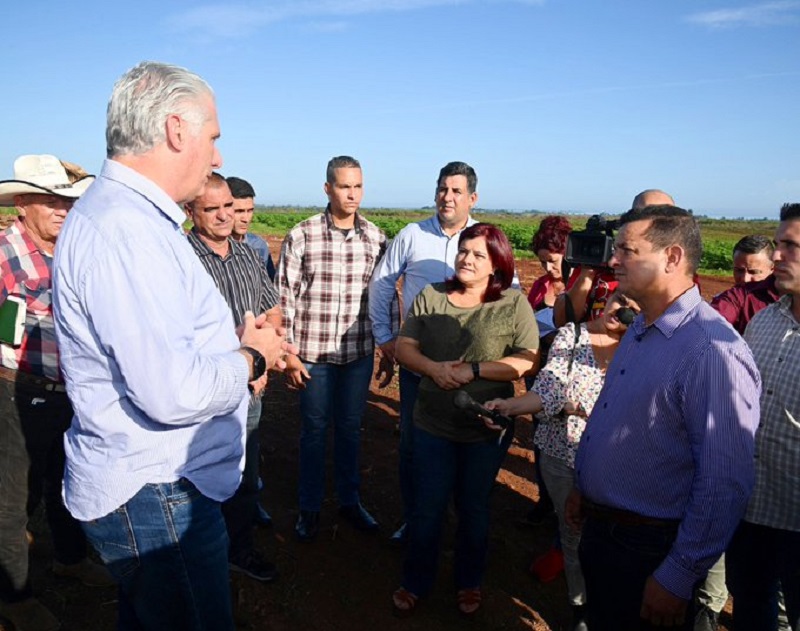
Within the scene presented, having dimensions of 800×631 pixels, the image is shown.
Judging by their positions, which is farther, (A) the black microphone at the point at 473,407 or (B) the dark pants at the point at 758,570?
(A) the black microphone at the point at 473,407

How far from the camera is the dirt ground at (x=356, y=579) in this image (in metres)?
3.43

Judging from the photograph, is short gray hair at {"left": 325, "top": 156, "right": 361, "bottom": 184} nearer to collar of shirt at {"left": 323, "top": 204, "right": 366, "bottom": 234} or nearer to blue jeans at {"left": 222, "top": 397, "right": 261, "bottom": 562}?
collar of shirt at {"left": 323, "top": 204, "right": 366, "bottom": 234}

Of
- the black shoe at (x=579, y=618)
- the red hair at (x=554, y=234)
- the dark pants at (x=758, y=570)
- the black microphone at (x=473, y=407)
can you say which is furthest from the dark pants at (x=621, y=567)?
the red hair at (x=554, y=234)

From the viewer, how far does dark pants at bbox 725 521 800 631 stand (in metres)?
2.53

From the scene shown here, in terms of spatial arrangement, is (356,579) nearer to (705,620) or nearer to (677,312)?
(705,620)

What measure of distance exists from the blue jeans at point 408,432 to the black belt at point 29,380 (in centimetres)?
210

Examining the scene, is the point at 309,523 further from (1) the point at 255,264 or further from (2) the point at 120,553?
(2) the point at 120,553

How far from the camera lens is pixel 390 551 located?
13.6 feet

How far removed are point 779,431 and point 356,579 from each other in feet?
8.81

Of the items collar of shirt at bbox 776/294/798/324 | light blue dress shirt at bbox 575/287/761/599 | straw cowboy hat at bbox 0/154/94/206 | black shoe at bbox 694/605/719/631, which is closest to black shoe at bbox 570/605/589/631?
black shoe at bbox 694/605/719/631

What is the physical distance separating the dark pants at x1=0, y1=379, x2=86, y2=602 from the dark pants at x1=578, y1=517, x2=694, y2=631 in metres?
2.82

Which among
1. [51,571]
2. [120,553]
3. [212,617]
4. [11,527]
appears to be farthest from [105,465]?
[51,571]

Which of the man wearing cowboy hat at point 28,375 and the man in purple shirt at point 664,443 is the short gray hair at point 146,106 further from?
the man in purple shirt at point 664,443

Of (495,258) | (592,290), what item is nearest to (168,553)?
(495,258)
